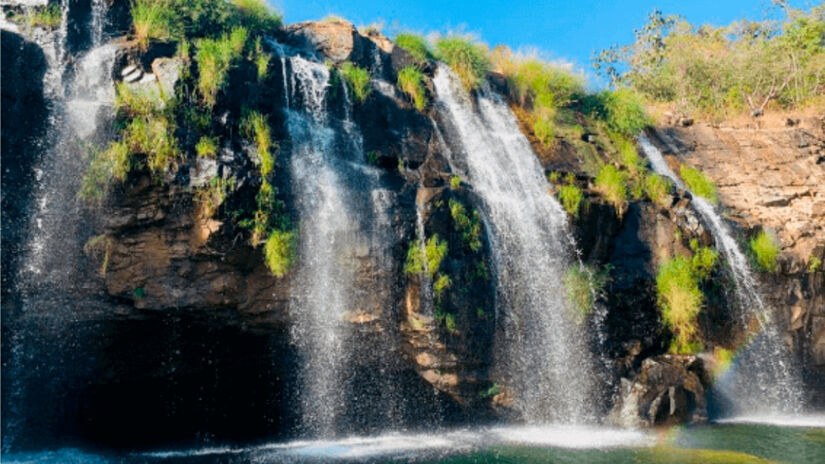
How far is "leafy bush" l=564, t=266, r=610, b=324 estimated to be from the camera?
11.3 m

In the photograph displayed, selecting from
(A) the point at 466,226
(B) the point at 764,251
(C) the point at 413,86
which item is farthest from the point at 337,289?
(B) the point at 764,251

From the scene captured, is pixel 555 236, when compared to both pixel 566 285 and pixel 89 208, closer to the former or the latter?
pixel 566 285

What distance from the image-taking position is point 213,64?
34.6 feet

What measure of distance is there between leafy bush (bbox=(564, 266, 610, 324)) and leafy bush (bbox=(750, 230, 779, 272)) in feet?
13.9

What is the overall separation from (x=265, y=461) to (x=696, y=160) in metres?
14.6

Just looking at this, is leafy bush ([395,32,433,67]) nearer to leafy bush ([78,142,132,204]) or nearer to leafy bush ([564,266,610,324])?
leafy bush ([564,266,610,324])

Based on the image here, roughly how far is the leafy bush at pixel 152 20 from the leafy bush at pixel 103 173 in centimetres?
267

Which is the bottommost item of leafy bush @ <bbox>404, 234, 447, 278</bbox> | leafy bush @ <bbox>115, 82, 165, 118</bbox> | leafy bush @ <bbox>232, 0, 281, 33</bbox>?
leafy bush @ <bbox>404, 234, 447, 278</bbox>

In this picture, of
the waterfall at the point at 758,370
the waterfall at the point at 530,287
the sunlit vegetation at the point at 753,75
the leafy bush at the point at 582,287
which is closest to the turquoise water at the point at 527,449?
the waterfall at the point at 530,287

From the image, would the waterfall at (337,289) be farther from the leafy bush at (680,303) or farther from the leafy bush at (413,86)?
the leafy bush at (680,303)

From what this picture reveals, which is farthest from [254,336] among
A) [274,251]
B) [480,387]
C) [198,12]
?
[198,12]

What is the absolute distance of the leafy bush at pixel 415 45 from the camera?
15.0m

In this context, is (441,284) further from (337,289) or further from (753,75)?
(753,75)

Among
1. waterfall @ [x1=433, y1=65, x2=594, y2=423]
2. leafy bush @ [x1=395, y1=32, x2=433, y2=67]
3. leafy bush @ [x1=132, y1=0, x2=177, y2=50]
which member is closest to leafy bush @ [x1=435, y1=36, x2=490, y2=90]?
leafy bush @ [x1=395, y1=32, x2=433, y2=67]
